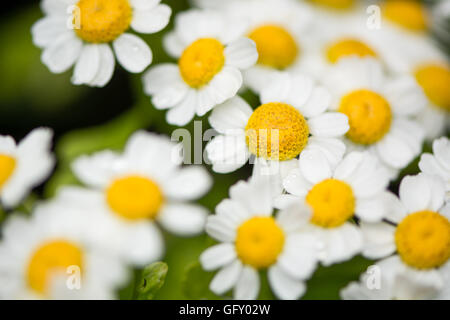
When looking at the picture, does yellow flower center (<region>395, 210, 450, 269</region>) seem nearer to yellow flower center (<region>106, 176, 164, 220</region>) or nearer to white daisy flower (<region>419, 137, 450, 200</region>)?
white daisy flower (<region>419, 137, 450, 200</region>)

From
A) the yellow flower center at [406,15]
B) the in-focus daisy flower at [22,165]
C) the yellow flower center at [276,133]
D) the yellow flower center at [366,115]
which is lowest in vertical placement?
the in-focus daisy flower at [22,165]

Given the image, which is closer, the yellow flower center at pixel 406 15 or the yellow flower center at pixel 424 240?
the yellow flower center at pixel 424 240

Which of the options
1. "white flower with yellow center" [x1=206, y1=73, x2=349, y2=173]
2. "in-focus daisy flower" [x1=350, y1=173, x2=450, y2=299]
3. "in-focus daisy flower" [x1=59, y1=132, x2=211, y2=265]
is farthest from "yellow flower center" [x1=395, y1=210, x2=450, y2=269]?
"in-focus daisy flower" [x1=59, y1=132, x2=211, y2=265]

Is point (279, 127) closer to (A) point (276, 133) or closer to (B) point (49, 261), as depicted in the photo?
(A) point (276, 133)

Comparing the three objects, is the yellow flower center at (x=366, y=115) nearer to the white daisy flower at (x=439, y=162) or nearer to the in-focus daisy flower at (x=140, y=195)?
the white daisy flower at (x=439, y=162)

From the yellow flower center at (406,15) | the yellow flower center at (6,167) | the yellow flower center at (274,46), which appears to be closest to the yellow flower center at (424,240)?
the yellow flower center at (274,46)

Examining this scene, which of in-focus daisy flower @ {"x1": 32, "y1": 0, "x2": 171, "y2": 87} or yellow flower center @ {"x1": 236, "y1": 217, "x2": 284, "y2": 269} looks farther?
in-focus daisy flower @ {"x1": 32, "y1": 0, "x2": 171, "y2": 87}
